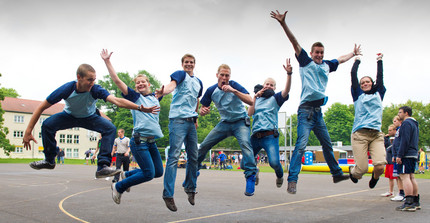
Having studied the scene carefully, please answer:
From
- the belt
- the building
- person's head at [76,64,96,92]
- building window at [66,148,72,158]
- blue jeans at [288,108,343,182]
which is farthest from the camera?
building window at [66,148,72,158]

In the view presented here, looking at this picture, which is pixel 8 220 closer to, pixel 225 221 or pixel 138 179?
pixel 138 179

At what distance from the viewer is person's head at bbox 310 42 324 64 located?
6926 millimetres

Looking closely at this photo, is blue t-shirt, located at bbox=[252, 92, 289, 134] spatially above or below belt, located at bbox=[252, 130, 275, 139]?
above

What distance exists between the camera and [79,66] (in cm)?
635

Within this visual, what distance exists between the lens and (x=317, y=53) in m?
6.93

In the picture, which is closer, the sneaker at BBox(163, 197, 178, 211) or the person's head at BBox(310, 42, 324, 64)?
the sneaker at BBox(163, 197, 178, 211)

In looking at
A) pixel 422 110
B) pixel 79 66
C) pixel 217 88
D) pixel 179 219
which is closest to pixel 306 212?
pixel 179 219

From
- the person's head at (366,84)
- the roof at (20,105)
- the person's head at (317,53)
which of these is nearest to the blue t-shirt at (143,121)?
the person's head at (317,53)

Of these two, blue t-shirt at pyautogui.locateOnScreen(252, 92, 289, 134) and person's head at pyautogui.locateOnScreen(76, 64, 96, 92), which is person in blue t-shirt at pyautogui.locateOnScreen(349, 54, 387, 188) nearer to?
blue t-shirt at pyautogui.locateOnScreen(252, 92, 289, 134)

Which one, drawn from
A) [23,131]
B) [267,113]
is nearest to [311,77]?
[267,113]

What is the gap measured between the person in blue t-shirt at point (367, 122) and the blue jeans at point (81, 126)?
4.84 m

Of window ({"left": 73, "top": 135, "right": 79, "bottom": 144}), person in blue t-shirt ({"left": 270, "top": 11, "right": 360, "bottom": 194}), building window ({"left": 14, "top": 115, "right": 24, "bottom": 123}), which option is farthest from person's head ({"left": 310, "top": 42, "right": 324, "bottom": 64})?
window ({"left": 73, "top": 135, "right": 79, "bottom": 144})

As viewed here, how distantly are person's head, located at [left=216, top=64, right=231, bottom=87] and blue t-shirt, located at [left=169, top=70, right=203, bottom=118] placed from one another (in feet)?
1.77

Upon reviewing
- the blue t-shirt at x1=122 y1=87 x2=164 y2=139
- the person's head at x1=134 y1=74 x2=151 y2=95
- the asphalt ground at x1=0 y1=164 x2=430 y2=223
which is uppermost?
the person's head at x1=134 y1=74 x2=151 y2=95
